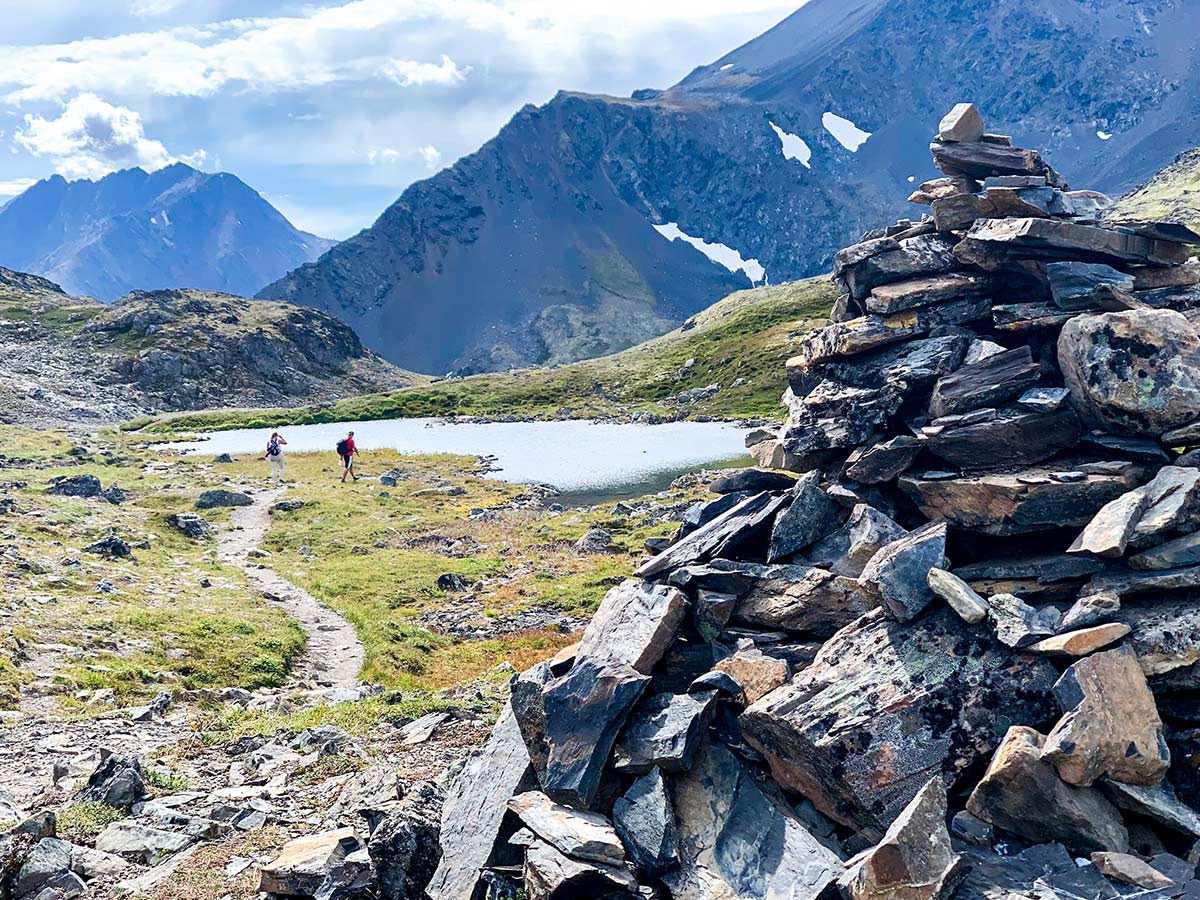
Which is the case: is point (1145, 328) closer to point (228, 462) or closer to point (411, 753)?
point (411, 753)

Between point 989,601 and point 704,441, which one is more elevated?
point 989,601

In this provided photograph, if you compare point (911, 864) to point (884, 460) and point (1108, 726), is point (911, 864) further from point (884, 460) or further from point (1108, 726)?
point (884, 460)

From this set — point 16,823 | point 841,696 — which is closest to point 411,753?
point 16,823

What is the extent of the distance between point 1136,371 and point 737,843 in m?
10.4

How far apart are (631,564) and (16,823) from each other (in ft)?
99.0

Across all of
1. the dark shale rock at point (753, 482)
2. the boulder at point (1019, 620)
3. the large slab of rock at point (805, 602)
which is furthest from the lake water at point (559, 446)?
the boulder at point (1019, 620)

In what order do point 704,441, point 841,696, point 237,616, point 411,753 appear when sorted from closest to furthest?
1. point 841,696
2. point 411,753
3. point 237,616
4. point 704,441

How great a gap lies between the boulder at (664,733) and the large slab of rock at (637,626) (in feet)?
3.23

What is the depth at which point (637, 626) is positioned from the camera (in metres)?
14.5

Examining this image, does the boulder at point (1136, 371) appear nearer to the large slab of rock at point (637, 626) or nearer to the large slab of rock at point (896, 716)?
the large slab of rock at point (896, 716)

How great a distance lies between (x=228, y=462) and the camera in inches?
3548

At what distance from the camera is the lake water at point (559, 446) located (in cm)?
8262

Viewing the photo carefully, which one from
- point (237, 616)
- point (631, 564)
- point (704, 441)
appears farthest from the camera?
point (704, 441)

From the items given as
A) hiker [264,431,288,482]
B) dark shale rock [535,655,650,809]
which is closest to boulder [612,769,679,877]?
dark shale rock [535,655,650,809]
